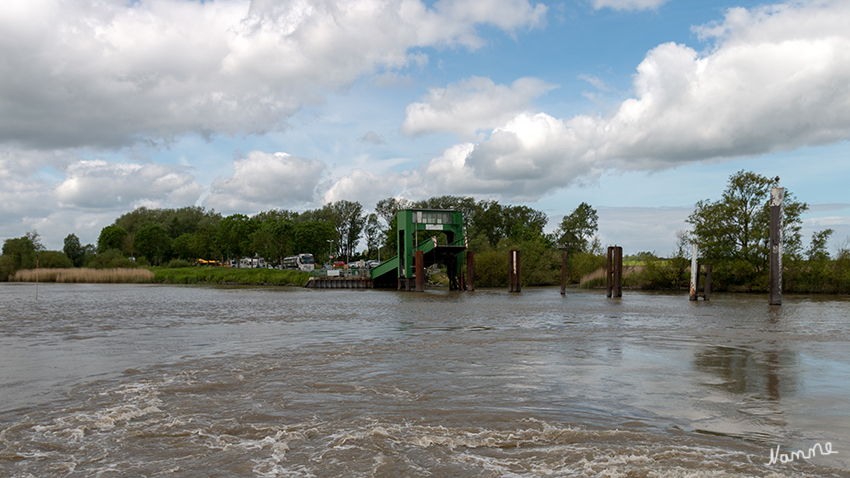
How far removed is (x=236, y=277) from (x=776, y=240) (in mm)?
54580

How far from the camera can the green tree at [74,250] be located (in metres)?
91.2

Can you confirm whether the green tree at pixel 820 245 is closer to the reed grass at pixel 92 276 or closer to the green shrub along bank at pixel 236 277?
the green shrub along bank at pixel 236 277

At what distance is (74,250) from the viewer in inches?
3664

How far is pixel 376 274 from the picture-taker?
50031mm

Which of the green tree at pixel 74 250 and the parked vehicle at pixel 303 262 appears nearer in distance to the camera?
the parked vehicle at pixel 303 262

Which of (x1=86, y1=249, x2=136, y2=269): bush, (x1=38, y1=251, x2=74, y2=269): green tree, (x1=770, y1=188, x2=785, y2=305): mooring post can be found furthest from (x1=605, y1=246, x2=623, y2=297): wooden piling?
(x1=38, y1=251, x2=74, y2=269): green tree

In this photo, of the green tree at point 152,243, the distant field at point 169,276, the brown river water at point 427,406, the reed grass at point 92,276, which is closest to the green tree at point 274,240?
the distant field at point 169,276

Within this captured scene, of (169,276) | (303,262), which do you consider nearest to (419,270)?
(303,262)

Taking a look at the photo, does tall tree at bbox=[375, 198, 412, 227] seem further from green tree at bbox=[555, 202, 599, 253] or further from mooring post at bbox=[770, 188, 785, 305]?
mooring post at bbox=[770, 188, 785, 305]

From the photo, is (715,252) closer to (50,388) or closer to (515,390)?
(515,390)

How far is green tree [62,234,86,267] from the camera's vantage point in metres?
91.2

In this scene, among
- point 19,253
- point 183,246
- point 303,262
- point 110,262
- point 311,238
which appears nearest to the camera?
point 19,253

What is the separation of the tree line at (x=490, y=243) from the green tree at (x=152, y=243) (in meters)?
0.16

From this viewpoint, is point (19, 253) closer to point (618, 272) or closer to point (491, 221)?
point (491, 221)
